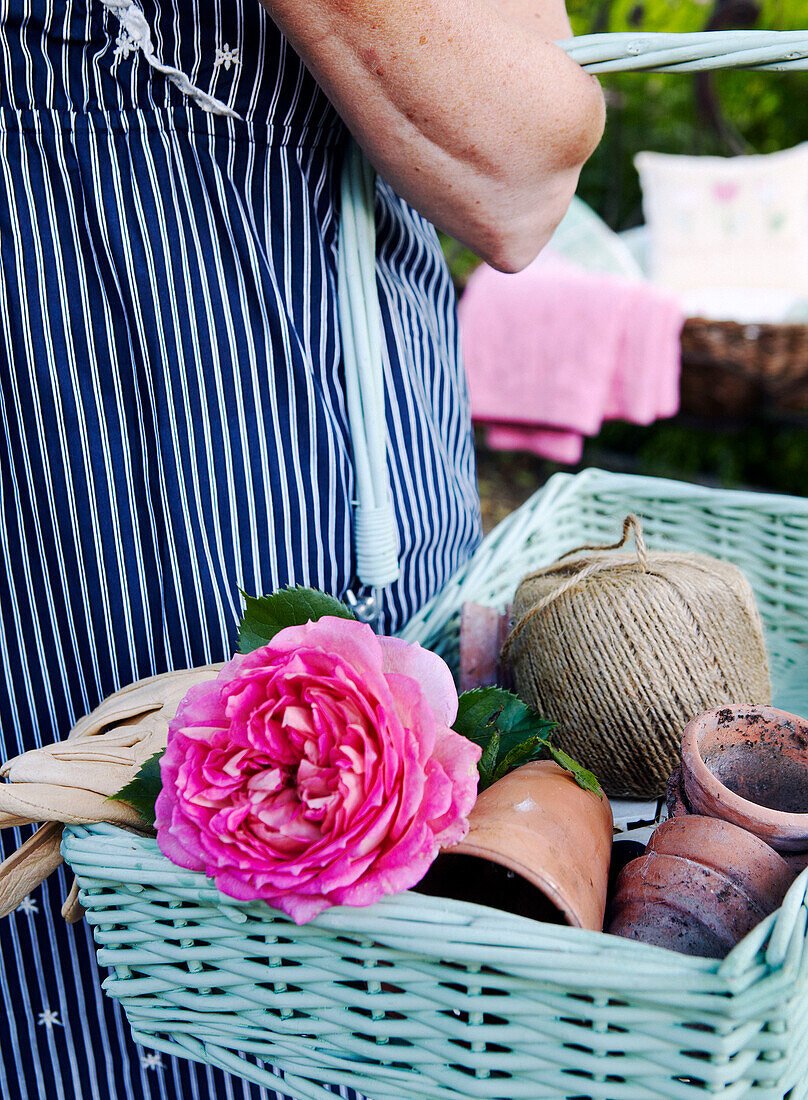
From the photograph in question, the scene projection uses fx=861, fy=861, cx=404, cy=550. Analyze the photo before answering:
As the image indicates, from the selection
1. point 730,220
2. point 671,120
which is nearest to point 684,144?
point 671,120

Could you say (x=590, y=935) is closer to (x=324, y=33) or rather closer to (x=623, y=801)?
(x=623, y=801)

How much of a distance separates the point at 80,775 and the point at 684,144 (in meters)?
3.49

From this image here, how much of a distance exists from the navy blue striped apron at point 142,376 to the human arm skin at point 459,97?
0.28 ft

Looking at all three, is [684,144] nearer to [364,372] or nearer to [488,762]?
[364,372]

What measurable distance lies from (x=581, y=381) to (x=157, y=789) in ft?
6.09

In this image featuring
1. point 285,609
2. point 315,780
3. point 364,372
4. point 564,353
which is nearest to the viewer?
point 315,780

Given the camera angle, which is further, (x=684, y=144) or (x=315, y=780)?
(x=684, y=144)

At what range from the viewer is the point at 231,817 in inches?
12.2

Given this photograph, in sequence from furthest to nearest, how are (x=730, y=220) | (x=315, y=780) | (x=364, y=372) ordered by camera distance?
(x=730, y=220), (x=364, y=372), (x=315, y=780)

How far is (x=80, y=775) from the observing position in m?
0.37

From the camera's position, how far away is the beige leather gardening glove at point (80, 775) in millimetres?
365

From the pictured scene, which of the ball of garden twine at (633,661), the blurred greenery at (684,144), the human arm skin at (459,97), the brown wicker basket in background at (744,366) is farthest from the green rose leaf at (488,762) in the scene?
the blurred greenery at (684,144)

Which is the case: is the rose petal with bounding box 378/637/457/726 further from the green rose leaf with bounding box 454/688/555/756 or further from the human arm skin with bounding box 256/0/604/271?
the human arm skin with bounding box 256/0/604/271

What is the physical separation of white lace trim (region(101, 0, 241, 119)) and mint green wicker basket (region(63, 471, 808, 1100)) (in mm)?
394
